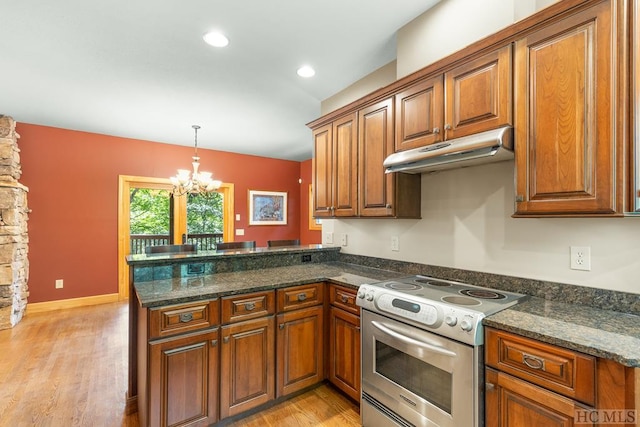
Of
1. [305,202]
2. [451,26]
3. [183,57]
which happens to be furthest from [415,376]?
[305,202]

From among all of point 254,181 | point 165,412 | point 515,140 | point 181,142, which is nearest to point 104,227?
point 181,142

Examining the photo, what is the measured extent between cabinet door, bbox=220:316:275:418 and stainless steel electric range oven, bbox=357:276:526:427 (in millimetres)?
632

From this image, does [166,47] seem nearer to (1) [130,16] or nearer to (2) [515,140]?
(1) [130,16]

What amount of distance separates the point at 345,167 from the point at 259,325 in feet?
4.72

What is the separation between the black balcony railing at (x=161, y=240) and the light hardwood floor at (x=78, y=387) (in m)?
1.73

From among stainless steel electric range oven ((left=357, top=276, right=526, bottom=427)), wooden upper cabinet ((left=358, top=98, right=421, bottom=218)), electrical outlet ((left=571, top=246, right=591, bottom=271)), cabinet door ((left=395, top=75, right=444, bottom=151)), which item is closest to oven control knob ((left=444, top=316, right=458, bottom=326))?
stainless steel electric range oven ((left=357, top=276, right=526, bottom=427))

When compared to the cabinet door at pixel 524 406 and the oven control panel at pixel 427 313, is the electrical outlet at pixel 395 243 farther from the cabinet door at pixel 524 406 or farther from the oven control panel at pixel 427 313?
the cabinet door at pixel 524 406

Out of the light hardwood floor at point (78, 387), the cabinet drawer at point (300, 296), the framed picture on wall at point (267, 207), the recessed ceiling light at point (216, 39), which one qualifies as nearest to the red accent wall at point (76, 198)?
the light hardwood floor at point (78, 387)

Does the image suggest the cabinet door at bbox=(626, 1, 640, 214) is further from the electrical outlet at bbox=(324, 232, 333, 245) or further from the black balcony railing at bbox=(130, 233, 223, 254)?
the black balcony railing at bbox=(130, 233, 223, 254)

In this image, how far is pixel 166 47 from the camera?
2.47 m

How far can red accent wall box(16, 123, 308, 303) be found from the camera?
4219mm

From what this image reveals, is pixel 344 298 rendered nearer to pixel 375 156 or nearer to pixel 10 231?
pixel 375 156

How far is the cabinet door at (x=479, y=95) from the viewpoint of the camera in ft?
5.20

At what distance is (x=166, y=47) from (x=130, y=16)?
37 cm
